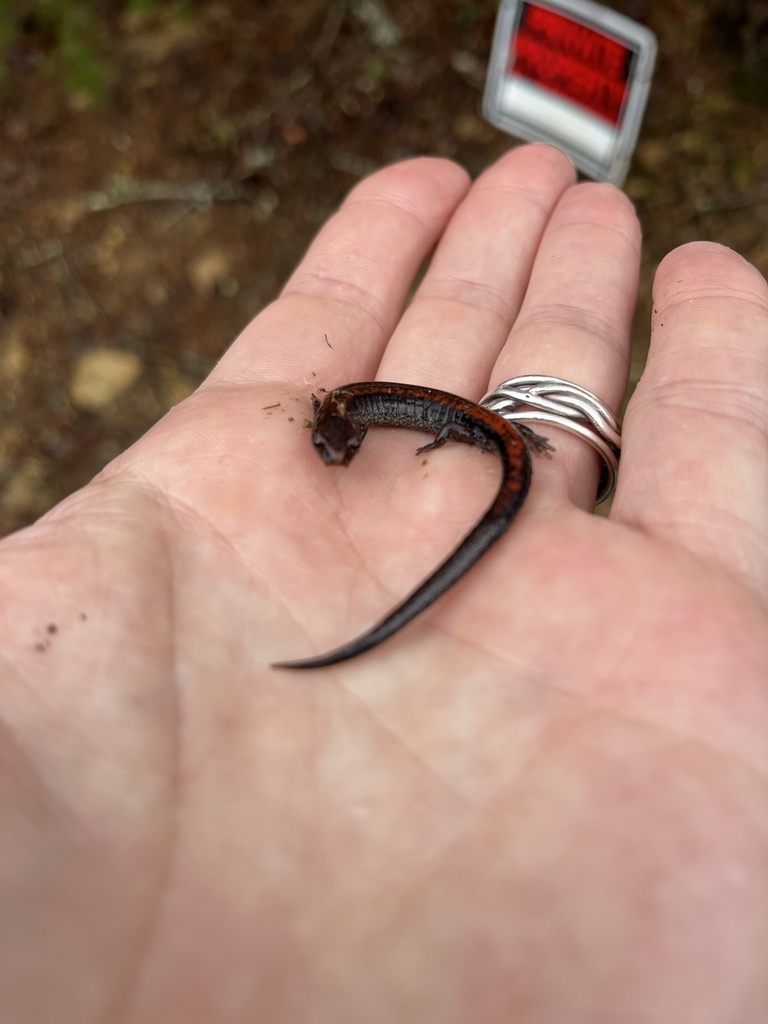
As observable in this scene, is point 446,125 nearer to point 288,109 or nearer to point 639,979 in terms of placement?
point 288,109

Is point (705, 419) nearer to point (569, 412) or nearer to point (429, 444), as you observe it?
point (569, 412)

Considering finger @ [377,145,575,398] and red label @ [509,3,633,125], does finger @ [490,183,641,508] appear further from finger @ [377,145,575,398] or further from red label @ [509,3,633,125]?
red label @ [509,3,633,125]

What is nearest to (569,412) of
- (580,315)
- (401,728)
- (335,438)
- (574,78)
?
(580,315)

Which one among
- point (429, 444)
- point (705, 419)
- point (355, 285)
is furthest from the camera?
point (355, 285)

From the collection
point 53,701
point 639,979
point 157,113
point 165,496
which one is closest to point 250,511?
point 165,496

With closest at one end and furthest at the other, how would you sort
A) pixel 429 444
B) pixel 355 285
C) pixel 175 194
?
pixel 429 444
pixel 355 285
pixel 175 194
